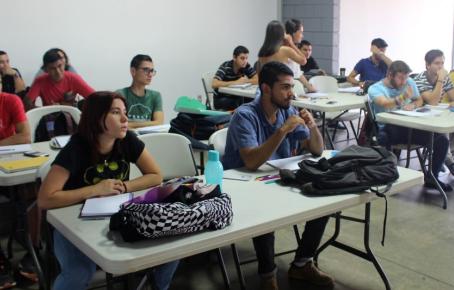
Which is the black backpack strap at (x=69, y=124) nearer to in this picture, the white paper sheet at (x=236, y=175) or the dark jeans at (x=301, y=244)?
the white paper sheet at (x=236, y=175)

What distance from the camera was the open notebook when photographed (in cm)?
182

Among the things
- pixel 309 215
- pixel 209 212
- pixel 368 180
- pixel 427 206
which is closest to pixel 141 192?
pixel 209 212

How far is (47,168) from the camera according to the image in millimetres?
2188

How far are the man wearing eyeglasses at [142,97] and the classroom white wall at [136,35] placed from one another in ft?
7.30

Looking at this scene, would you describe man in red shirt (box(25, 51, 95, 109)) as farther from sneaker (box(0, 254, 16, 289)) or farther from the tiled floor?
the tiled floor

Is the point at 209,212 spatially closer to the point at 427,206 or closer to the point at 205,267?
the point at 205,267

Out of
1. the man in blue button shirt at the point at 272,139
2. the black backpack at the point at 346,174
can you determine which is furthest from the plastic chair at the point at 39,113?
the black backpack at the point at 346,174

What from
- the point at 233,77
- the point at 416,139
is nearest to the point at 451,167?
the point at 416,139

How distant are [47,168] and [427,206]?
2.85 meters

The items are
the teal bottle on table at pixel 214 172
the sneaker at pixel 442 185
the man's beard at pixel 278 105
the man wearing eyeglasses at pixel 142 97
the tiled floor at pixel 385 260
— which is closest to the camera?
the teal bottle on table at pixel 214 172

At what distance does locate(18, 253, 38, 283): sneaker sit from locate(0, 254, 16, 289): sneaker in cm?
6

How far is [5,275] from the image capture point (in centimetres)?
268

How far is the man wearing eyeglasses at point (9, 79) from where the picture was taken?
4.84m

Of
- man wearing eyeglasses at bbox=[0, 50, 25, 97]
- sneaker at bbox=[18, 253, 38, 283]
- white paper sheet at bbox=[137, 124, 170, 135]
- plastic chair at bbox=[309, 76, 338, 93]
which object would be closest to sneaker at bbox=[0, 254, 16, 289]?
sneaker at bbox=[18, 253, 38, 283]
